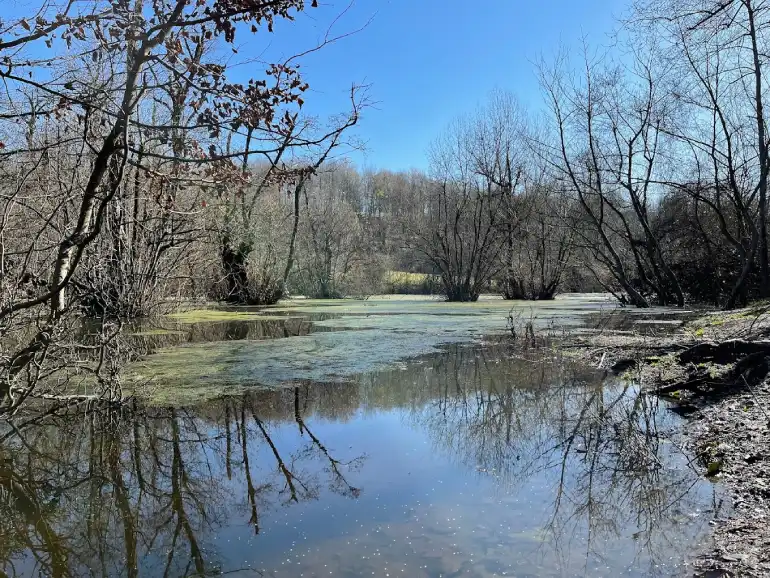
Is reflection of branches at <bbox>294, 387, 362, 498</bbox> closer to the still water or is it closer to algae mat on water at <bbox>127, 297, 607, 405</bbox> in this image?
the still water

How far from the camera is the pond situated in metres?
2.13

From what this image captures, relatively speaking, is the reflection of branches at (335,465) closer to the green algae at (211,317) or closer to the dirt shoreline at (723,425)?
the dirt shoreline at (723,425)

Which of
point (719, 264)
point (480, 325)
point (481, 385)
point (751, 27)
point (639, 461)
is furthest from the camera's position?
point (719, 264)

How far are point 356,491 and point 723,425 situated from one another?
2.39 metres

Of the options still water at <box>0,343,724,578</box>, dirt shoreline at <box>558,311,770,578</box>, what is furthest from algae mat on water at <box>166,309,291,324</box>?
still water at <box>0,343,724,578</box>

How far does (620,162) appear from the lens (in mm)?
15531

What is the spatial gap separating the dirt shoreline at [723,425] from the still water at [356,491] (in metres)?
0.12

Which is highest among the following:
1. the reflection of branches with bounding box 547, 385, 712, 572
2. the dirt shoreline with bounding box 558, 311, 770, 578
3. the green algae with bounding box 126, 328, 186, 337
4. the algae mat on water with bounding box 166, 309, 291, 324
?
the algae mat on water with bounding box 166, 309, 291, 324

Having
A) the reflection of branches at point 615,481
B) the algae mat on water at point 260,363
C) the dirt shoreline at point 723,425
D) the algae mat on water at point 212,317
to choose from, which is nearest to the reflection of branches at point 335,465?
the reflection of branches at point 615,481

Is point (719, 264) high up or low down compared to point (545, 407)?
up

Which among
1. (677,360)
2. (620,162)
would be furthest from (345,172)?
(677,360)

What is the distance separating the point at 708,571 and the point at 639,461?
121 cm

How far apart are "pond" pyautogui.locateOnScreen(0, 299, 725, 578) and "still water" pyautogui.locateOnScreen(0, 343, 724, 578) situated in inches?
0.5

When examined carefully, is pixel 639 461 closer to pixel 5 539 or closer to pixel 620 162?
pixel 5 539
